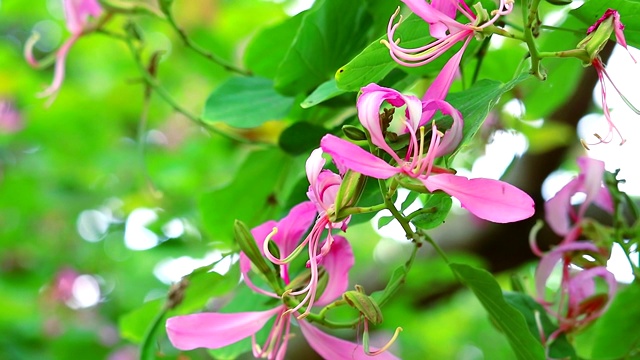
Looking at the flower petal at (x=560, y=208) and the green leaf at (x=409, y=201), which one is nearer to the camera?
the green leaf at (x=409, y=201)

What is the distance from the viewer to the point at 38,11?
1.96 meters

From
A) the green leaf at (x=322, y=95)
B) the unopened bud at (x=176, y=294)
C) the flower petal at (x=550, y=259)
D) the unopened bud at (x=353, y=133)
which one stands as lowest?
the unopened bud at (x=176, y=294)

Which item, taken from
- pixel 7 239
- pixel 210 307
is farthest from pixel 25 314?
pixel 210 307

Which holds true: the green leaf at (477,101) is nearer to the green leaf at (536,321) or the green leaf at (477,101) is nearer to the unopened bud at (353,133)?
the unopened bud at (353,133)

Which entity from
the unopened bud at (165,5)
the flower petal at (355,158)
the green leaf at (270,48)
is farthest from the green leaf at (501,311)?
the unopened bud at (165,5)

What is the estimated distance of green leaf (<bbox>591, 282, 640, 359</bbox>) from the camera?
2.15 ft

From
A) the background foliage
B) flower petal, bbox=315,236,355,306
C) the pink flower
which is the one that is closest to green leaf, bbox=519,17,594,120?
the background foliage

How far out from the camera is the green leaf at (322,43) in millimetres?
542

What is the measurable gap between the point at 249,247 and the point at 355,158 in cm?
13

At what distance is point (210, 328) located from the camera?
1.57 feet

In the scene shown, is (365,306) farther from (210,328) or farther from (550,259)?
(550,259)

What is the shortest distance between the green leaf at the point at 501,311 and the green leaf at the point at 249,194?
0.26m

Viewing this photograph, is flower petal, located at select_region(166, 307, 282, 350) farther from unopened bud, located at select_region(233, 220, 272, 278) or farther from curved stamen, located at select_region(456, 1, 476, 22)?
curved stamen, located at select_region(456, 1, 476, 22)

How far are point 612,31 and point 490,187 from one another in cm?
10
